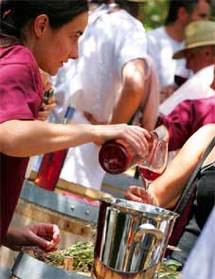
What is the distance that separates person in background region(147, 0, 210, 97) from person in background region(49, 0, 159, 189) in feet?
2.41

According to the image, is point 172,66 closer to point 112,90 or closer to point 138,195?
point 112,90

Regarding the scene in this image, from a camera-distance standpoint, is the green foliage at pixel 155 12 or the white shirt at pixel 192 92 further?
the green foliage at pixel 155 12

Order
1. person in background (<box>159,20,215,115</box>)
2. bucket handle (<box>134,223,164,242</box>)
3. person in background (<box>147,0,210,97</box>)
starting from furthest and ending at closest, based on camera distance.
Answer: person in background (<box>147,0,210,97</box>) < person in background (<box>159,20,215,115</box>) < bucket handle (<box>134,223,164,242</box>)

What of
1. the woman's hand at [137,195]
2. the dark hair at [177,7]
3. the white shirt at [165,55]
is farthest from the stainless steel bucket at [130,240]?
the dark hair at [177,7]

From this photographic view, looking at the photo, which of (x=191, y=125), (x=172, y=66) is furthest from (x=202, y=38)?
(x=191, y=125)

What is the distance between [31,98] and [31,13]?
36cm

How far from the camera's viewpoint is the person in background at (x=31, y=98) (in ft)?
6.47

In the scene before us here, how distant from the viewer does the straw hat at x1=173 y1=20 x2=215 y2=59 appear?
473cm

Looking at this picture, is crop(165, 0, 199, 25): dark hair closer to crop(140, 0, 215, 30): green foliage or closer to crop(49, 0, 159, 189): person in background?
crop(49, 0, 159, 189): person in background

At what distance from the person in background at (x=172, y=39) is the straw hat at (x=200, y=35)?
0.15 m

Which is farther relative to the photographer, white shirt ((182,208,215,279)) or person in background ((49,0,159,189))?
person in background ((49,0,159,189))

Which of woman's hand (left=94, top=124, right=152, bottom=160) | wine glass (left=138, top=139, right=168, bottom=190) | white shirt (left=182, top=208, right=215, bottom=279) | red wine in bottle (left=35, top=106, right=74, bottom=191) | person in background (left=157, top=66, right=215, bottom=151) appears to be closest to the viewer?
white shirt (left=182, top=208, right=215, bottom=279)

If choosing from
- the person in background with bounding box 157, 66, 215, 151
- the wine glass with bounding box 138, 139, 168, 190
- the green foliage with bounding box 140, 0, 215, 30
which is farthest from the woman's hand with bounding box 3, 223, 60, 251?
the green foliage with bounding box 140, 0, 215, 30

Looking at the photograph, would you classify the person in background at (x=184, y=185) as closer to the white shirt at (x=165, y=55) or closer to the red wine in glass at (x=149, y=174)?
the red wine in glass at (x=149, y=174)
